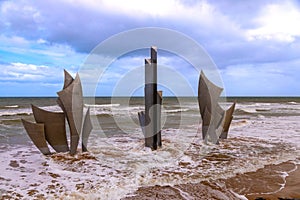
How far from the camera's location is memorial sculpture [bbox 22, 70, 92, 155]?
675cm

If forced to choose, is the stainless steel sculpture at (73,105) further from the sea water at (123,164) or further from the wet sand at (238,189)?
the wet sand at (238,189)

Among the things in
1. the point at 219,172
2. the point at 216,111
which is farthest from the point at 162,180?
the point at 216,111

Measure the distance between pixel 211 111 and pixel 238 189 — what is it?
375 cm

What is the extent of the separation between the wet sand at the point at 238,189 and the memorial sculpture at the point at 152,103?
2.80 m

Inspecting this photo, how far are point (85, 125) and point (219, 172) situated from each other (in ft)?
11.6

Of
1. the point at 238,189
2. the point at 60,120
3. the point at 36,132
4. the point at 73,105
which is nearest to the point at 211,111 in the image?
the point at 238,189

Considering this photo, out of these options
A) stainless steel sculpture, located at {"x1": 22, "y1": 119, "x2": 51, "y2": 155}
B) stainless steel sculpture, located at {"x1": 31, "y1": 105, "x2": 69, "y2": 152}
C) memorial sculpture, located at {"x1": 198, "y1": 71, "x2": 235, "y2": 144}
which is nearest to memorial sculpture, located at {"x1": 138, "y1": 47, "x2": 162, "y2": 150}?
memorial sculpture, located at {"x1": 198, "y1": 71, "x2": 235, "y2": 144}

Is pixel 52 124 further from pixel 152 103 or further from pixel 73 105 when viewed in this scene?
pixel 152 103

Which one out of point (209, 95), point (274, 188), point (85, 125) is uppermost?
point (209, 95)

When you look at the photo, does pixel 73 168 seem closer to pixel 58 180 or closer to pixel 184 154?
pixel 58 180

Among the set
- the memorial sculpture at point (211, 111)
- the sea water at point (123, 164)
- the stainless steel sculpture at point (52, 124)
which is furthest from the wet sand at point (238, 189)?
the stainless steel sculpture at point (52, 124)

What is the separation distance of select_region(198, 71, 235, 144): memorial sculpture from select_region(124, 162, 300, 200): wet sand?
290 cm

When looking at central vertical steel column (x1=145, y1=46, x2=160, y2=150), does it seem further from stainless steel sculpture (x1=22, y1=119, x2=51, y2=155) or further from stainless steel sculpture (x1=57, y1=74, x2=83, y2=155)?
stainless steel sculpture (x1=22, y1=119, x2=51, y2=155)

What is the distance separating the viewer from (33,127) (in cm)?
668
